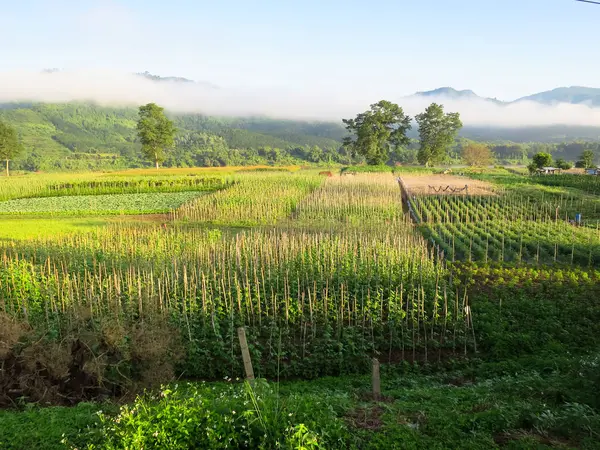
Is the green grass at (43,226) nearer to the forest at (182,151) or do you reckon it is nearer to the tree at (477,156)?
the forest at (182,151)

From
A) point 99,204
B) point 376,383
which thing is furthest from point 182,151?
point 376,383

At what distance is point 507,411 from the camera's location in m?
5.51

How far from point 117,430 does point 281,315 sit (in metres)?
5.10

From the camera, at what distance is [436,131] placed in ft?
229

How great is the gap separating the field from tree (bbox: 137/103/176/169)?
4523cm

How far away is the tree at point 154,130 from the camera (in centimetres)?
5859

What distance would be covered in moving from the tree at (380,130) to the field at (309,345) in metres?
46.8

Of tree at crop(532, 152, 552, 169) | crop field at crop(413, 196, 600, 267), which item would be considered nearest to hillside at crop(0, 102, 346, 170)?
tree at crop(532, 152, 552, 169)

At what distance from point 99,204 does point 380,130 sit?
1674 inches

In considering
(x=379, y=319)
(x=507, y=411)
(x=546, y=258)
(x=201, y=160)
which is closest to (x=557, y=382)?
(x=507, y=411)

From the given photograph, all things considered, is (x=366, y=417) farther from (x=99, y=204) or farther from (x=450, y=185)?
(x=450, y=185)

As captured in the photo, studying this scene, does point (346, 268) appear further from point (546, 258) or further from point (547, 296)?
point (546, 258)

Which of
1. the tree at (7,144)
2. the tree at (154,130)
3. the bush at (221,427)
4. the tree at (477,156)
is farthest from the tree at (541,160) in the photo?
the tree at (7,144)

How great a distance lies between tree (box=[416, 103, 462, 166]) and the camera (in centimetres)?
6856
